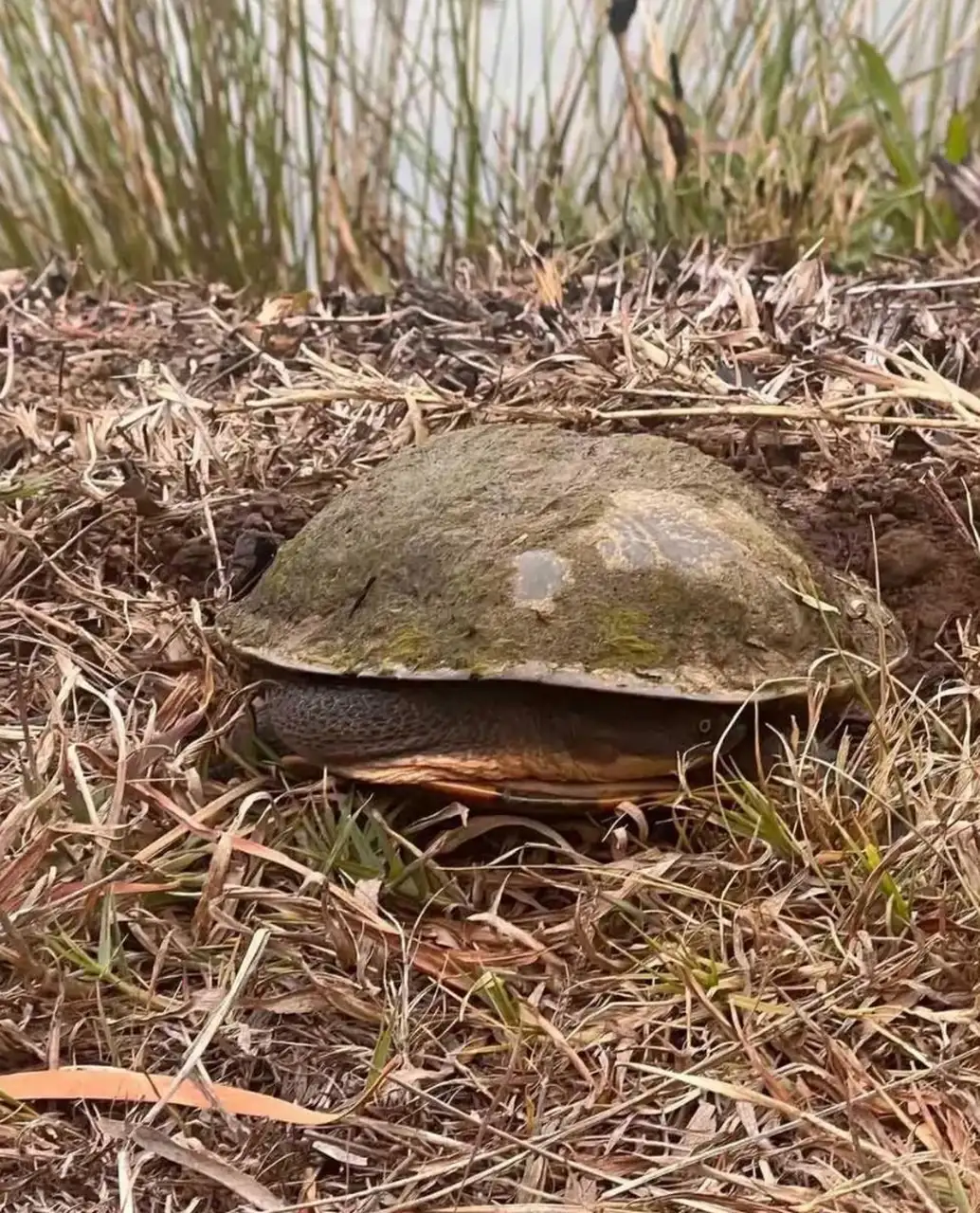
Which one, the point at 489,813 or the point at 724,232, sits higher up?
the point at 724,232

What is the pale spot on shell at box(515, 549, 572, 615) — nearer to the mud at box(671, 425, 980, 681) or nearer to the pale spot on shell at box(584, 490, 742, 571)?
the pale spot on shell at box(584, 490, 742, 571)

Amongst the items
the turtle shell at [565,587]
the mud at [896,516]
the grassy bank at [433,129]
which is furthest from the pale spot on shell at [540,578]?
the grassy bank at [433,129]

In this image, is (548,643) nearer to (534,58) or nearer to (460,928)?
(460,928)

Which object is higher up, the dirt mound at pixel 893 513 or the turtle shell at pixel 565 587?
the turtle shell at pixel 565 587

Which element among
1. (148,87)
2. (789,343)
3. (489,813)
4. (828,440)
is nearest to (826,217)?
(789,343)

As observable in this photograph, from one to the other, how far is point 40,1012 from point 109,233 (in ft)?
7.05

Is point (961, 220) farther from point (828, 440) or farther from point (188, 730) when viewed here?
point (188, 730)

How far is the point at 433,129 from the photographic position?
2510 millimetres

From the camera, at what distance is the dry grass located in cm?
72

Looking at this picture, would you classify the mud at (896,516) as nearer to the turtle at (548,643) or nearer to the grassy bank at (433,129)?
the turtle at (548,643)

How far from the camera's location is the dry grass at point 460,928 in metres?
0.72

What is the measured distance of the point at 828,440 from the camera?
138cm

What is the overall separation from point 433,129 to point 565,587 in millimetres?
1902

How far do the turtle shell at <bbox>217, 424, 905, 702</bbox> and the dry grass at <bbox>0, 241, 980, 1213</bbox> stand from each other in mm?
108
